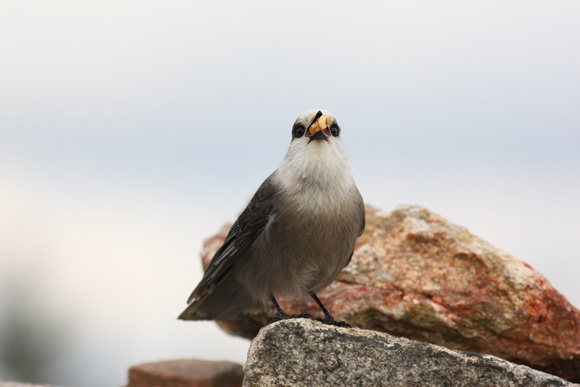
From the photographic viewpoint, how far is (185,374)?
7.37m

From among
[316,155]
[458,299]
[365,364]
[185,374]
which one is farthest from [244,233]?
[185,374]

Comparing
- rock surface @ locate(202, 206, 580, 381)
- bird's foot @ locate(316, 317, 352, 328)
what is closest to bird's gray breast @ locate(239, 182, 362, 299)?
bird's foot @ locate(316, 317, 352, 328)

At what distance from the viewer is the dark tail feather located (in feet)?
21.1

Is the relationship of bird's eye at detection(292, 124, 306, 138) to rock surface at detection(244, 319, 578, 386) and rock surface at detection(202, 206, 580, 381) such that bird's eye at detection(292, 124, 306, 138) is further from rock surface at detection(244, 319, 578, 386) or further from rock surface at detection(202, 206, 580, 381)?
rock surface at detection(244, 319, 578, 386)

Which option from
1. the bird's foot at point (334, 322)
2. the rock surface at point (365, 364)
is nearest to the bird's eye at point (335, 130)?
the bird's foot at point (334, 322)

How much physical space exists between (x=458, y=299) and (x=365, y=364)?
207 cm

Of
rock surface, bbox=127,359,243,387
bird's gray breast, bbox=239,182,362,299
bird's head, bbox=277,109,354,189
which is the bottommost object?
rock surface, bbox=127,359,243,387

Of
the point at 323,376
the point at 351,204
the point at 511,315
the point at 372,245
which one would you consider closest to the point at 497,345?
the point at 511,315

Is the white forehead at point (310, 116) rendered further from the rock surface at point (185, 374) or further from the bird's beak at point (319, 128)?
the rock surface at point (185, 374)

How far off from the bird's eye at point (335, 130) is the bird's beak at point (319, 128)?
17cm

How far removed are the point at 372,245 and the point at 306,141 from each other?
178cm

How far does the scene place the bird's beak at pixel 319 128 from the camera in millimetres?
5500

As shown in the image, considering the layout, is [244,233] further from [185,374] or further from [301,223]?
[185,374]

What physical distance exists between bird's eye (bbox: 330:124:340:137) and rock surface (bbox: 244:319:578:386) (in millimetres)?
1807
